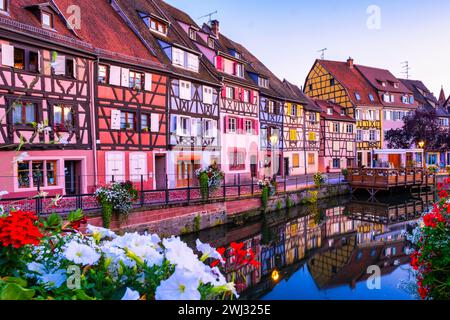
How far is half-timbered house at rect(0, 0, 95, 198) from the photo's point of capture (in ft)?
39.9

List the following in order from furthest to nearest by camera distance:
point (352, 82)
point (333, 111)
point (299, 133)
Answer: point (352, 82) → point (333, 111) → point (299, 133)

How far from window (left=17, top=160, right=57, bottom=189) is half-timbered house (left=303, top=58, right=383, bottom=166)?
32797mm

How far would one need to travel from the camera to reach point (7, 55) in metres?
12.1

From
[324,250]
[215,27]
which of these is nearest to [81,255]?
[324,250]

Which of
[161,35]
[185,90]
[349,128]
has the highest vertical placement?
[161,35]

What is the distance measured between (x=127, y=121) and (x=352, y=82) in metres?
31.8

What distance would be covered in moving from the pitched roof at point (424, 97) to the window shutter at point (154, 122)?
40776mm

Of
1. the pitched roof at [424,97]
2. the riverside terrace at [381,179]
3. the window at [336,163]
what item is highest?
the pitched roof at [424,97]

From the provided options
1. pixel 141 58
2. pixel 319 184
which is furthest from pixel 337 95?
pixel 141 58

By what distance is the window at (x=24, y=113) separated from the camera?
1247 cm

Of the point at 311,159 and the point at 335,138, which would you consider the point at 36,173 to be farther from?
the point at 335,138

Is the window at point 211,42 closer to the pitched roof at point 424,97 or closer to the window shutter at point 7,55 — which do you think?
the window shutter at point 7,55

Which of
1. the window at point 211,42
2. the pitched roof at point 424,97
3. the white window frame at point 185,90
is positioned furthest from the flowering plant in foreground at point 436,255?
the pitched roof at point 424,97
